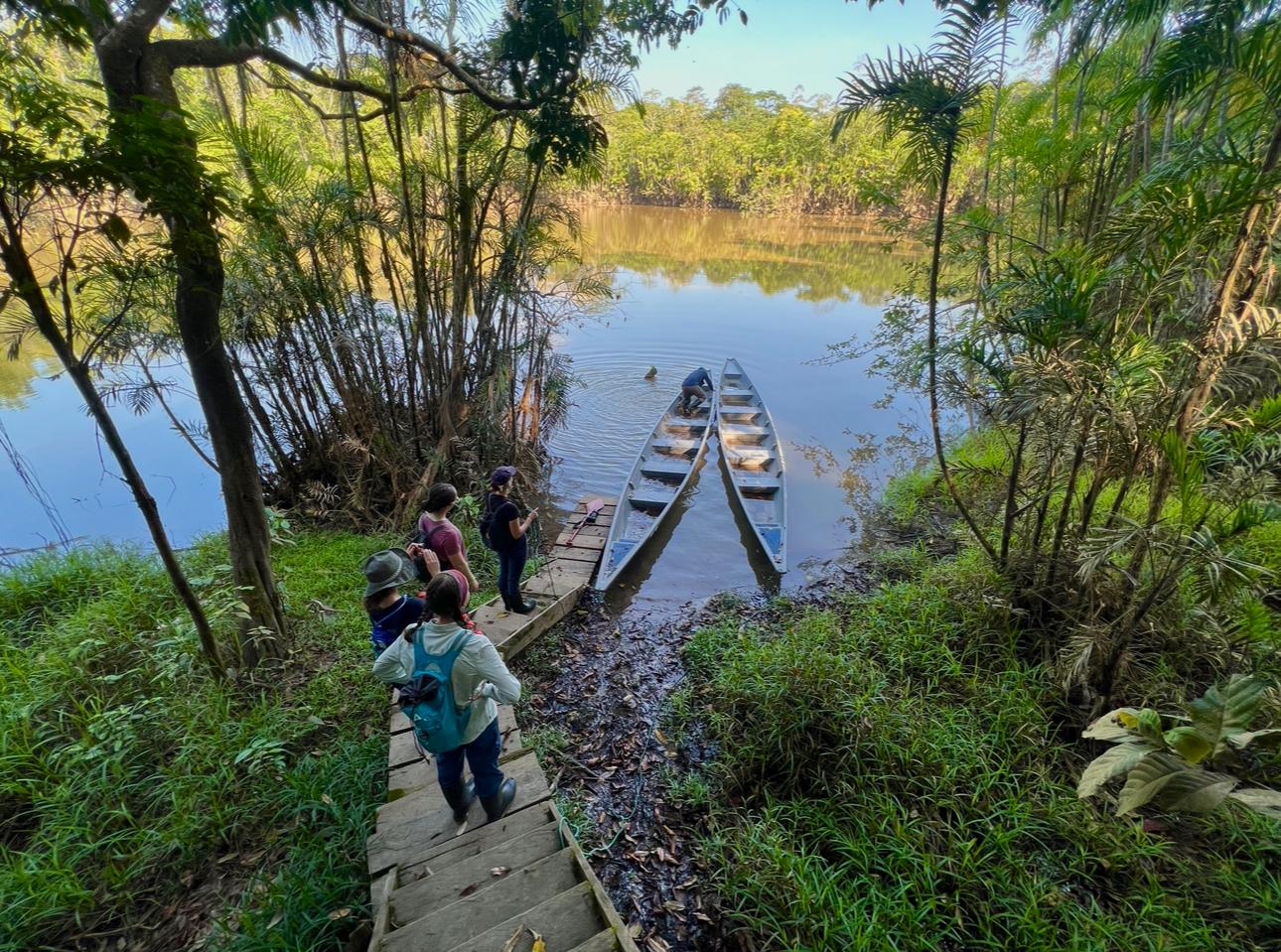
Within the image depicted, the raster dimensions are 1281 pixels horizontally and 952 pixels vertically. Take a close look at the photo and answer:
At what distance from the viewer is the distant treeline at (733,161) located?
100 feet

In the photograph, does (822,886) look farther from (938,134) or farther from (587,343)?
(587,343)

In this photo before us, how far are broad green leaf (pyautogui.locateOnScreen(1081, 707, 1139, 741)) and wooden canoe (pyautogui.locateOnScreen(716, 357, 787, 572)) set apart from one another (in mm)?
3395

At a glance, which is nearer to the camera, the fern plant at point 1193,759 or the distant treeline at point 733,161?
the fern plant at point 1193,759

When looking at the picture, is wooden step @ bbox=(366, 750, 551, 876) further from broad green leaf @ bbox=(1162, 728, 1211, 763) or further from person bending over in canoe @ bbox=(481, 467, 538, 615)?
broad green leaf @ bbox=(1162, 728, 1211, 763)

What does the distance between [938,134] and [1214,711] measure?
3798mm

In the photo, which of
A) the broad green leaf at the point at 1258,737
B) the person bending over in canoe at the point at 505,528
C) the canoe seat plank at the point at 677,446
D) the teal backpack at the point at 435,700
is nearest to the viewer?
the teal backpack at the point at 435,700

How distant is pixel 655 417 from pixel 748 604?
559 cm

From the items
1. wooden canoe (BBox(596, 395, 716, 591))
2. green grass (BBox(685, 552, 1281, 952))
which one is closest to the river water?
wooden canoe (BBox(596, 395, 716, 591))

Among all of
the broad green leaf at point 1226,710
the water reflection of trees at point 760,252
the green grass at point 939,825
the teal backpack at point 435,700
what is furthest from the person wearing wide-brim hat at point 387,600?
the water reflection of trees at point 760,252

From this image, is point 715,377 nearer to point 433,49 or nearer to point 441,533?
point 433,49

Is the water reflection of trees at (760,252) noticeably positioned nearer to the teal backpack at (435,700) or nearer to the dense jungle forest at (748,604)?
the dense jungle forest at (748,604)

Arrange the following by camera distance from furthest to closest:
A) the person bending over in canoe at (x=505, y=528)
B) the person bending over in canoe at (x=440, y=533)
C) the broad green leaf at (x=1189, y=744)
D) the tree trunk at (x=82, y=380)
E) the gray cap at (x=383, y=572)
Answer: the person bending over in canoe at (x=505, y=528) → the person bending over in canoe at (x=440, y=533) → the gray cap at (x=383, y=572) → the broad green leaf at (x=1189, y=744) → the tree trunk at (x=82, y=380)

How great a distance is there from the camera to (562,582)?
549 centimetres

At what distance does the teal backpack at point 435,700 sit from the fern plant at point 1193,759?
3022 mm
